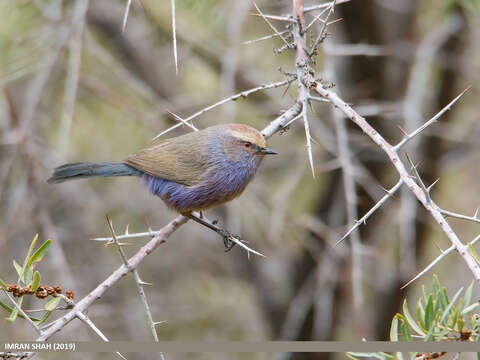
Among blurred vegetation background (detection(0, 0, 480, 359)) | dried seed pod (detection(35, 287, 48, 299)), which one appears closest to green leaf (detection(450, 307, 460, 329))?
dried seed pod (detection(35, 287, 48, 299))

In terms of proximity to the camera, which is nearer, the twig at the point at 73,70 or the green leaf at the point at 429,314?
the green leaf at the point at 429,314

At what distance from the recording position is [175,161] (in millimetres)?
4133

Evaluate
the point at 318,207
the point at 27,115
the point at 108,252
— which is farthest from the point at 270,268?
the point at 27,115

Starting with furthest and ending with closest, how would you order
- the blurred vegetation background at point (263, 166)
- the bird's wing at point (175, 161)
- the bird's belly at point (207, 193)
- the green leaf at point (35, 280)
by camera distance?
the blurred vegetation background at point (263, 166) < the bird's wing at point (175, 161) < the bird's belly at point (207, 193) < the green leaf at point (35, 280)

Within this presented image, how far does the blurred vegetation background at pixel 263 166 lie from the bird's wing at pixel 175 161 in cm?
61

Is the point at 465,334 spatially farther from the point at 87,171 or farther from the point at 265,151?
the point at 87,171

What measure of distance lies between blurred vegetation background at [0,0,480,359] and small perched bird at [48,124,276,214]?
0.60 meters

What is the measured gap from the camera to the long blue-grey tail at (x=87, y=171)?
412cm

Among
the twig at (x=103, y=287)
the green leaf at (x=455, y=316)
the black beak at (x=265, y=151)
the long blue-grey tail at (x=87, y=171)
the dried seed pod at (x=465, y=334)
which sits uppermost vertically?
the black beak at (x=265, y=151)

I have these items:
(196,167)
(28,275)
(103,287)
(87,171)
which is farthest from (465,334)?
(87,171)

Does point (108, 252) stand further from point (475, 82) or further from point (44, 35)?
point (475, 82)

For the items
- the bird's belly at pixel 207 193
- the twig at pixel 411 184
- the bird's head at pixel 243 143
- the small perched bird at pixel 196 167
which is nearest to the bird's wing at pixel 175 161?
the small perched bird at pixel 196 167

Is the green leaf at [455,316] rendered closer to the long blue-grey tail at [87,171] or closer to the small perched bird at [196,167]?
the small perched bird at [196,167]

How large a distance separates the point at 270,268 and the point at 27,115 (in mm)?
3542
